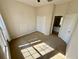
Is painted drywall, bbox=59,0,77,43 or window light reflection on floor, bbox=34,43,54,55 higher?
painted drywall, bbox=59,0,77,43

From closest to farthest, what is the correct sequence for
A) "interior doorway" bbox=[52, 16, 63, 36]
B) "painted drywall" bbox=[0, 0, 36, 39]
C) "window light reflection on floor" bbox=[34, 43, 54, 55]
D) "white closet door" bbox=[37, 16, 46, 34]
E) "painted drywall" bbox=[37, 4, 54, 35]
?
"window light reflection on floor" bbox=[34, 43, 54, 55] → "painted drywall" bbox=[0, 0, 36, 39] → "painted drywall" bbox=[37, 4, 54, 35] → "interior doorway" bbox=[52, 16, 63, 36] → "white closet door" bbox=[37, 16, 46, 34]

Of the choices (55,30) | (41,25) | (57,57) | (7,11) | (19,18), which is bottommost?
(57,57)

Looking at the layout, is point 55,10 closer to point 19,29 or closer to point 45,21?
point 45,21

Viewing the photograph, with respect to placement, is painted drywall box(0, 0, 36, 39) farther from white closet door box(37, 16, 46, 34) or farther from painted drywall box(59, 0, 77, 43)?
painted drywall box(59, 0, 77, 43)

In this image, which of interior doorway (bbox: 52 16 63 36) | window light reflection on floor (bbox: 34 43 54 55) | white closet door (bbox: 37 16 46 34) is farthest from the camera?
white closet door (bbox: 37 16 46 34)

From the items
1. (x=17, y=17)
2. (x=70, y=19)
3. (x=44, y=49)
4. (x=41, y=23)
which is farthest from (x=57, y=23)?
(x=44, y=49)

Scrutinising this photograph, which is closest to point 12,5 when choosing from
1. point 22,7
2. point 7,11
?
point 7,11

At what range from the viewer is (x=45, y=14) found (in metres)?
5.68

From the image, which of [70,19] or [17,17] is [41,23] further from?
[70,19]

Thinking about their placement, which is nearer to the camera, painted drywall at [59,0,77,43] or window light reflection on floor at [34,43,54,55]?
window light reflection on floor at [34,43,54,55]

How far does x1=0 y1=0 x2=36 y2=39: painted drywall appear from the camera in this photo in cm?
421

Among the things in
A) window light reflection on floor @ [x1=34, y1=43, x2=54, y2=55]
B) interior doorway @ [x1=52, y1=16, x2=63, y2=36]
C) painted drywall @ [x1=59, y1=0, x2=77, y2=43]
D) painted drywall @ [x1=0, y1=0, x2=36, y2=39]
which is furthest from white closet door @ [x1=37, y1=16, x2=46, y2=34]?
window light reflection on floor @ [x1=34, y1=43, x2=54, y2=55]

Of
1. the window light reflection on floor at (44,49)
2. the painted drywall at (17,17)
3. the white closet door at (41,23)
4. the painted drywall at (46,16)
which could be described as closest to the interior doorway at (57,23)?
the painted drywall at (46,16)

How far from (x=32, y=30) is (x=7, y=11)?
9.63 ft
